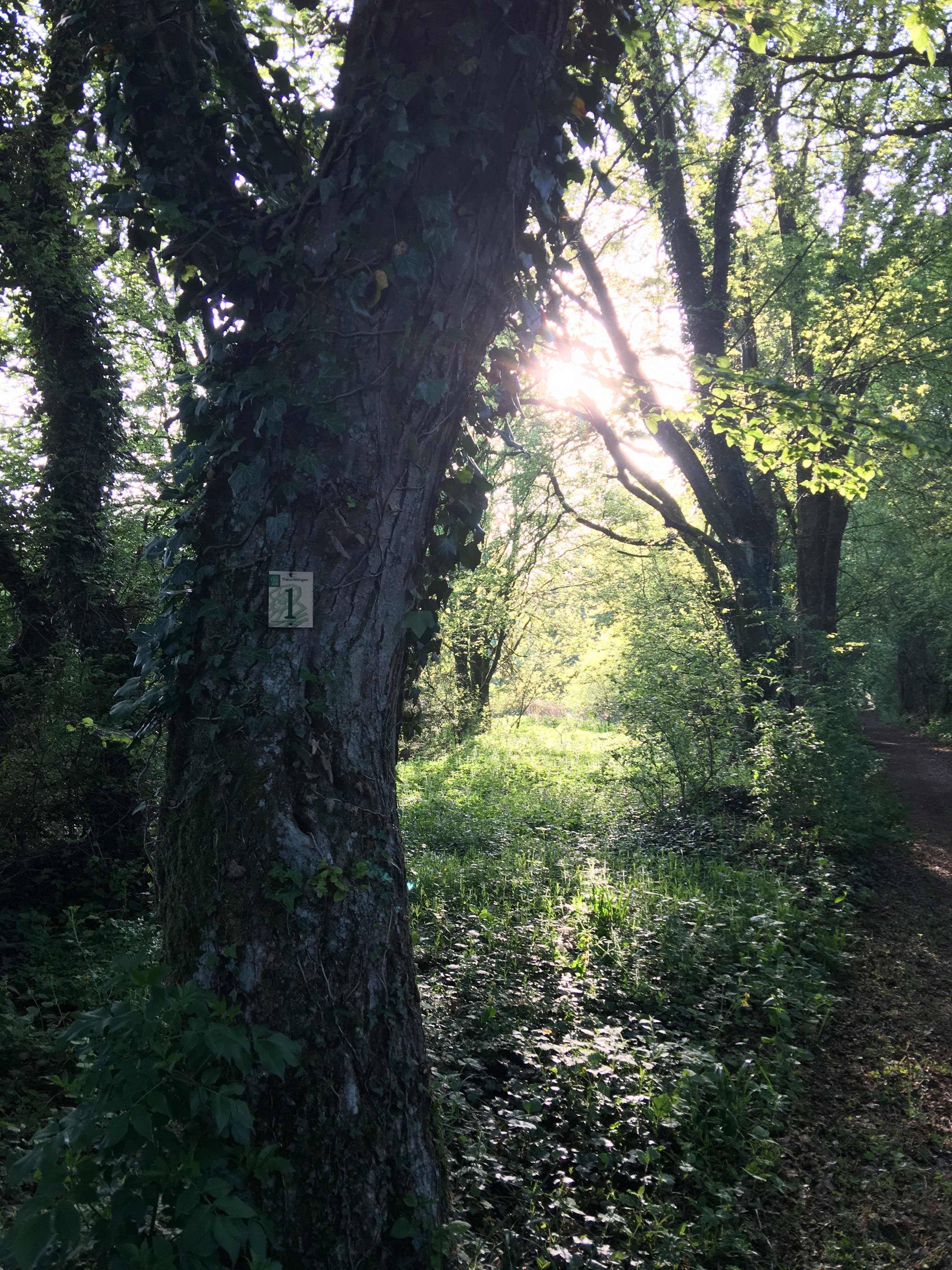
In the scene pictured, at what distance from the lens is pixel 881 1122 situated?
13.0 feet

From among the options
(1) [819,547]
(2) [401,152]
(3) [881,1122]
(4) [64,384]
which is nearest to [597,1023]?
(3) [881,1122]

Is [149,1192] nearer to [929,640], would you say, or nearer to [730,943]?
[730,943]

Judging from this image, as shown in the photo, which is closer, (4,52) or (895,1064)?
(895,1064)

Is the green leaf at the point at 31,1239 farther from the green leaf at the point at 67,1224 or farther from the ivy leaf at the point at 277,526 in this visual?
the ivy leaf at the point at 277,526

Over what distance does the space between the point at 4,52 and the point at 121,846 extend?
7.26 metres

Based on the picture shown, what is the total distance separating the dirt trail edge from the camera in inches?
123

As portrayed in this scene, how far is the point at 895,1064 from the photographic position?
14.6 ft

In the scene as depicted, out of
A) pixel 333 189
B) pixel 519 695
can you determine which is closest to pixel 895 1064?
pixel 333 189

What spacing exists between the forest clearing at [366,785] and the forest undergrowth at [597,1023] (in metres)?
0.03

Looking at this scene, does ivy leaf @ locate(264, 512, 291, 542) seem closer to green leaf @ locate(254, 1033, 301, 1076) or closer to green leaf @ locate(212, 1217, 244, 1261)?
green leaf @ locate(254, 1033, 301, 1076)

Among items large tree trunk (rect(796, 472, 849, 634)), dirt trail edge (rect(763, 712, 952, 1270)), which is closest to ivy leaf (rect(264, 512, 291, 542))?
dirt trail edge (rect(763, 712, 952, 1270))

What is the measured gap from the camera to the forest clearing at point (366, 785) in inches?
92.3

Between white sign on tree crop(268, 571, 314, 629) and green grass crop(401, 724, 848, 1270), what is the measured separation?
85.6 inches

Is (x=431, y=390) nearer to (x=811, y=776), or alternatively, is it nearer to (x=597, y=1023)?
(x=597, y=1023)
